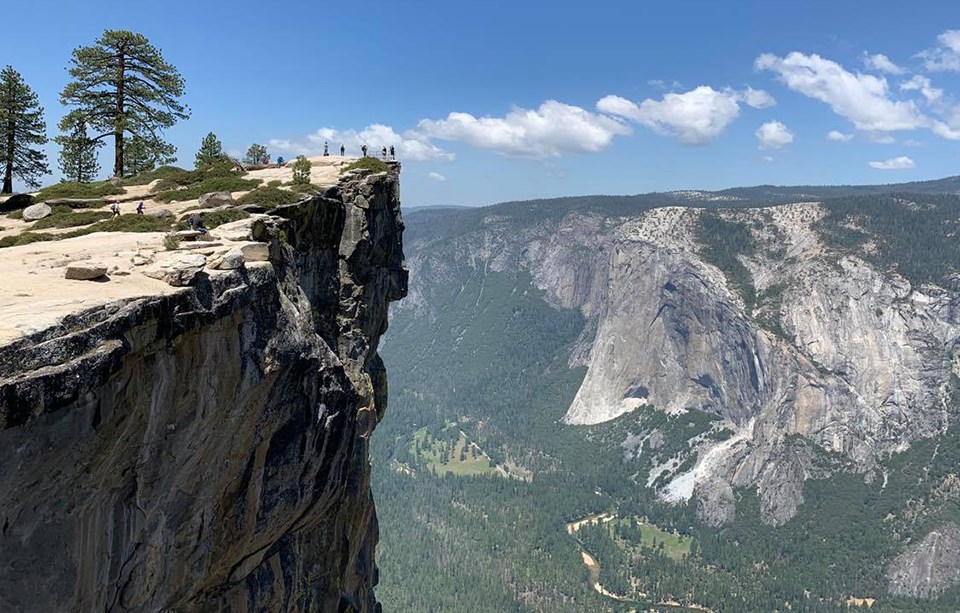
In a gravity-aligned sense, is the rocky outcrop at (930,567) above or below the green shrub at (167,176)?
below

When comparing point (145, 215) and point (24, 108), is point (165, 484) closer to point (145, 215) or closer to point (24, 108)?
point (145, 215)

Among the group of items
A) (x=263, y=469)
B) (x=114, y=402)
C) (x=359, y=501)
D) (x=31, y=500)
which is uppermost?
(x=114, y=402)

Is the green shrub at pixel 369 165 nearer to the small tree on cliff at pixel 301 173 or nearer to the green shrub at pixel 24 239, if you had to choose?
the small tree on cliff at pixel 301 173

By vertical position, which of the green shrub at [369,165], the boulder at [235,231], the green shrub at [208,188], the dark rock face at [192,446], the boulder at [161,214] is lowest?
the dark rock face at [192,446]

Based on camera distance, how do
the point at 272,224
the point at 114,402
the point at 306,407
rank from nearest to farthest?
1. the point at 114,402
2. the point at 306,407
3. the point at 272,224

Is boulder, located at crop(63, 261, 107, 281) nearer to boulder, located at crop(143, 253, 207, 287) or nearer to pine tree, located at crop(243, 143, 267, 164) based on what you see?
boulder, located at crop(143, 253, 207, 287)

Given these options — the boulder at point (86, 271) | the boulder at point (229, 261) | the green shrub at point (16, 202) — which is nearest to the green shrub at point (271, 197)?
the boulder at point (229, 261)

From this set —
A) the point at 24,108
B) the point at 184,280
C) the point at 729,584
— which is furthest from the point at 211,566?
the point at 729,584
